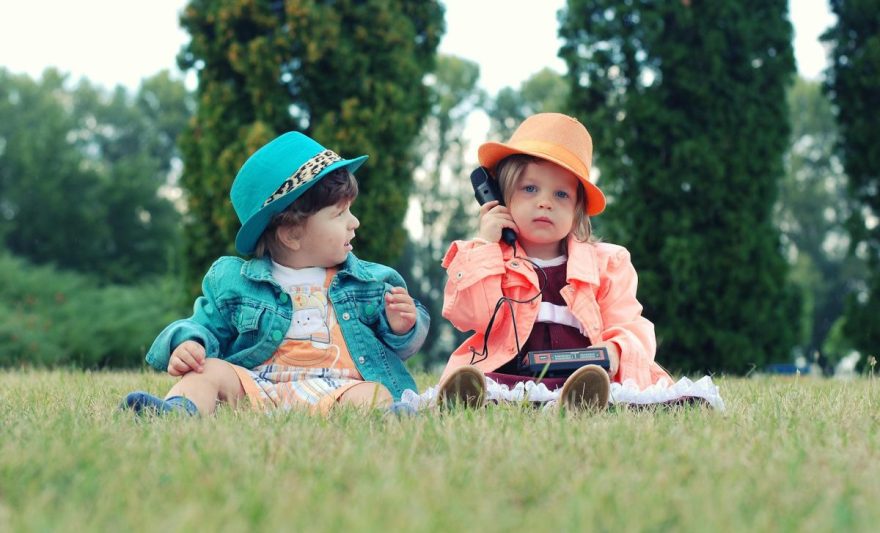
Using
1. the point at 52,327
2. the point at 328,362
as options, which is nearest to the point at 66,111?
the point at 52,327

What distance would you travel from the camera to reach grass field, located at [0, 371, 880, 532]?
184cm

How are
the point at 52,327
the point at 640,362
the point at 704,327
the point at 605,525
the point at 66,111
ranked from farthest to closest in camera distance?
the point at 66,111, the point at 52,327, the point at 704,327, the point at 640,362, the point at 605,525

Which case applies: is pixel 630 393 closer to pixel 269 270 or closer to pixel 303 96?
pixel 269 270

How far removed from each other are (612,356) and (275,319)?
1.46m

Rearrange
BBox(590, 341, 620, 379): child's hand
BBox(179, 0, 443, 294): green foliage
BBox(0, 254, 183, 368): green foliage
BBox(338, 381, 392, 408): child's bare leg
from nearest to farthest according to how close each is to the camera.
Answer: BBox(338, 381, 392, 408): child's bare leg < BBox(590, 341, 620, 379): child's hand < BBox(179, 0, 443, 294): green foliage < BBox(0, 254, 183, 368): green foliage

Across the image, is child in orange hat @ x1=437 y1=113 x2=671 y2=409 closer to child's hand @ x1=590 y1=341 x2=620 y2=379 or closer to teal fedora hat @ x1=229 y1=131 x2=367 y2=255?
child's hand @ x1=590 y1=341 x2=620 y2=379

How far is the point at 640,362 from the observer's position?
3949 mm

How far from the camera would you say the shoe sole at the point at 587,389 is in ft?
11.3

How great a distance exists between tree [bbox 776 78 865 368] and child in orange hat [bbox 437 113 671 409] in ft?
76.5

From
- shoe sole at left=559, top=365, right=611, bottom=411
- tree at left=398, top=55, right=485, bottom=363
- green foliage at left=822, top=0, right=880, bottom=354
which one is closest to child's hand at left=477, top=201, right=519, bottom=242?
shoe sole at left=559, top=365, right=611, bottom=411

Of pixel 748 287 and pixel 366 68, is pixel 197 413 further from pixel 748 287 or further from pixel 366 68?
pixel 748 287

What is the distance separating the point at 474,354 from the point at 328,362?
0.66 metres

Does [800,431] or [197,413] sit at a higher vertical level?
[800,431]

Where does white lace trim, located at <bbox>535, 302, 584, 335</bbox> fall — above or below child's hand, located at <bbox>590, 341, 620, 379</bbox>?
above
